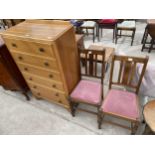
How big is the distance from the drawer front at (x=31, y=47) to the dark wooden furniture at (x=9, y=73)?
304 mm

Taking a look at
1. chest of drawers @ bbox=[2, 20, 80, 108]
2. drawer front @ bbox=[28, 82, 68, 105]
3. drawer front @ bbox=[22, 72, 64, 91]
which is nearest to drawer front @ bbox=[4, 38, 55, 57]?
chest of drawers @ bbox=[2, 20, 80, 108]

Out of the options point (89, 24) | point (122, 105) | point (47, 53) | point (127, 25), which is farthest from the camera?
point (89, 24)

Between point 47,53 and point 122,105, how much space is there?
3.60ft

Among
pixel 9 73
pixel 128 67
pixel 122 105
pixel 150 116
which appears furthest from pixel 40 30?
pixel 150 116

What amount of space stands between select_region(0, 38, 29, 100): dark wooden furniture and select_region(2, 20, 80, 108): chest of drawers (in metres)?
0.23

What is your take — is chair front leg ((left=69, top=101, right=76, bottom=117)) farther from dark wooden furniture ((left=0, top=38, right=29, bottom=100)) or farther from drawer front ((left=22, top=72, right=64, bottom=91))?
dark wooden furniture ((left=0, top=38, right=29, bottom=100))

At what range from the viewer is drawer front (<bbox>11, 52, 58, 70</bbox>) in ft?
5.29

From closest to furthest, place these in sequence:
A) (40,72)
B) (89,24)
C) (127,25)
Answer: (40,72)
(127,25)
(89,24)

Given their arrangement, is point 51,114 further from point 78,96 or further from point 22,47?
point 22,47

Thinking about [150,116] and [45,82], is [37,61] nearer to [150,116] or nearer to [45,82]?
[45,82]

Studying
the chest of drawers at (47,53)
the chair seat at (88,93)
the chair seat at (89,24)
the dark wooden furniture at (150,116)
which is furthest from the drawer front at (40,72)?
the chair seat at (89,24)

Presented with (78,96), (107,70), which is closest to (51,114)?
(78,96)

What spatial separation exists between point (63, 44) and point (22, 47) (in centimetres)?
51

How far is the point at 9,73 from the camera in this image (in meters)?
2.12
